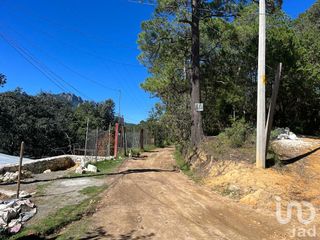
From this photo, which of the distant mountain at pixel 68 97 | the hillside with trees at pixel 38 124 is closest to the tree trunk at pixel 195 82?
the hillside with trees at pixel 38 124

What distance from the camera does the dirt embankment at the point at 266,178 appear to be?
10.1 m

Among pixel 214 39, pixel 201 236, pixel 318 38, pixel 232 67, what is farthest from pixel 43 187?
pixel 318 38

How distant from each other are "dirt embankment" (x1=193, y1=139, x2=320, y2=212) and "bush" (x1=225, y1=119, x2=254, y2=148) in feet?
2.07

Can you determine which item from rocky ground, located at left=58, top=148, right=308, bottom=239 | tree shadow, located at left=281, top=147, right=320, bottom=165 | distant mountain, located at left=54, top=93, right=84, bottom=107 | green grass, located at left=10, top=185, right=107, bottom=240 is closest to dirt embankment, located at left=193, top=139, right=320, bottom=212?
tree shadow, located at left=281, top=147, right=320, bottom=165

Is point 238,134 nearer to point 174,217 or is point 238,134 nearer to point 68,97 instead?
point 174,217

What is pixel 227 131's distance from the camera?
1568cm

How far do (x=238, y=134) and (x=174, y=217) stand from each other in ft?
24.6

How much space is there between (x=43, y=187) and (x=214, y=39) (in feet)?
42.0

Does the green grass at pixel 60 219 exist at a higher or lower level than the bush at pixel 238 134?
lower

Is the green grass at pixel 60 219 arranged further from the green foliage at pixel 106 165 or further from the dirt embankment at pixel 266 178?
the green foliage at pixel 106 165

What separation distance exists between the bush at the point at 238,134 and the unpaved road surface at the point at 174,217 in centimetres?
344

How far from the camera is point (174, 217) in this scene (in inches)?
324

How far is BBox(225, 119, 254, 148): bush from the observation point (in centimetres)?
1472

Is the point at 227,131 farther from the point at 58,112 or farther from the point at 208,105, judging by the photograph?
the point at 58,112
